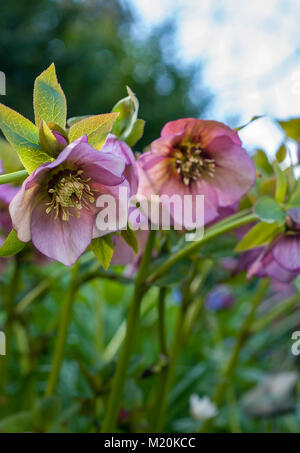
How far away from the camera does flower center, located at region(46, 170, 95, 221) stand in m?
0.32

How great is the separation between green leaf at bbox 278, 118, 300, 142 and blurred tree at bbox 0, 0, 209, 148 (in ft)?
19.1

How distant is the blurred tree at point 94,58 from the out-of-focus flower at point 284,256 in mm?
5955

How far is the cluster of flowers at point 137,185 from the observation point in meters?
0.30

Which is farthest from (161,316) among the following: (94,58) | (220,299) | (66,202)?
(94,58)

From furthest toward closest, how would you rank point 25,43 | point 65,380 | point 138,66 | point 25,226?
point 138,66, point 25,43, point 65,380, point 25,226

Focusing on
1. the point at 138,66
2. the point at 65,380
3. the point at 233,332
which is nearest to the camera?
the point at 65,380

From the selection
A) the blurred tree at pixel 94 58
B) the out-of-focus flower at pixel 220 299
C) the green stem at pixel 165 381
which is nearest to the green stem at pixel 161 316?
the green stem at pixel 165 381

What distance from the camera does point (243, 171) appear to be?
1.24 ft

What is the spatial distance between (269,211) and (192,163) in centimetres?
9

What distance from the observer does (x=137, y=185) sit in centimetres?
Answer: 33

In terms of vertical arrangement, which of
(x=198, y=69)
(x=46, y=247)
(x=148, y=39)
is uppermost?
(x=46, y=247)

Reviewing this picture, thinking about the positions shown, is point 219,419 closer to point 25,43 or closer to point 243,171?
point 243,171

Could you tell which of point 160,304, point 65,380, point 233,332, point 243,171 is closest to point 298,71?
point 243,171

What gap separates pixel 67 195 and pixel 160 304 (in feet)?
0.56
